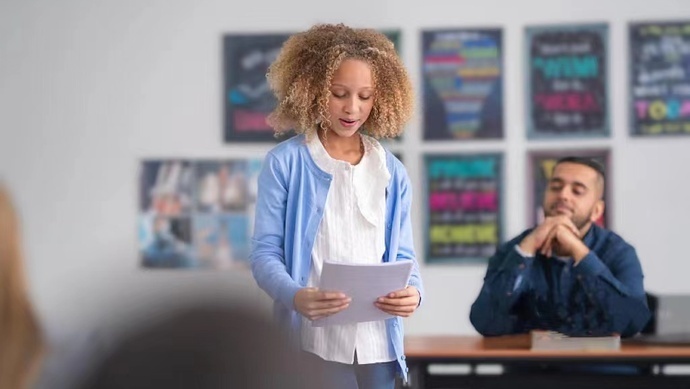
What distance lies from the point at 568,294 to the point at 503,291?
0.19 meters

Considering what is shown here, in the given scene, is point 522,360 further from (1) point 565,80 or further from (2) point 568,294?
(1) point 565,80

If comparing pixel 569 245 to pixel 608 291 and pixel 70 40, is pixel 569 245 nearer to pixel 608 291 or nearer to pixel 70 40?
pixel 608 291

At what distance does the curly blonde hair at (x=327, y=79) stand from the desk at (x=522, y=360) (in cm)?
124

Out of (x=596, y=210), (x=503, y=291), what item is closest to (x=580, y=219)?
(x=596, y=210)

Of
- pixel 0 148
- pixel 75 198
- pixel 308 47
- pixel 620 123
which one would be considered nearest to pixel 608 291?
pixel 308 47

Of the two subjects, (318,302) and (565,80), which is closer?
(318,302)

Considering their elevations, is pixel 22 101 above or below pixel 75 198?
above

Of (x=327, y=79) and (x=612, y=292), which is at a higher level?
(x=327, y=79)

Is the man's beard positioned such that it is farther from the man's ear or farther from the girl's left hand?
the girl's left hand

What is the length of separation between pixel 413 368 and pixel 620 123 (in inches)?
81.7

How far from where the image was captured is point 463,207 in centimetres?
502

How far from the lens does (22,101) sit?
5.27m

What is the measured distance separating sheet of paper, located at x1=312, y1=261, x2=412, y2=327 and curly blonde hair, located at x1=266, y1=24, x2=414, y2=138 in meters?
0.31

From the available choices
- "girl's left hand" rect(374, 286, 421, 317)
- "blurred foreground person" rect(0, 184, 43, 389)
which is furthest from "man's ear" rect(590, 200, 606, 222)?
Result: "blurred foreground person" rect(0, 184, 43, 389)
